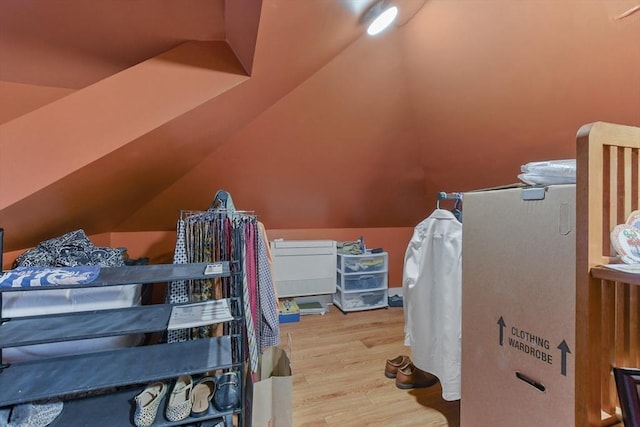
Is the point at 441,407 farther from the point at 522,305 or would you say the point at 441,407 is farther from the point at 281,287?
the point at 281,287

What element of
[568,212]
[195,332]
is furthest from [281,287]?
[568,212]

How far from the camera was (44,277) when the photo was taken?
946 millimetres

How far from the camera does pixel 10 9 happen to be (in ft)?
3.34

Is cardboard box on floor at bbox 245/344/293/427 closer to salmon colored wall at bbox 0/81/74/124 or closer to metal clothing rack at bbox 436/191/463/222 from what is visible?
metal clothing rack at bbox 436/191/463/222

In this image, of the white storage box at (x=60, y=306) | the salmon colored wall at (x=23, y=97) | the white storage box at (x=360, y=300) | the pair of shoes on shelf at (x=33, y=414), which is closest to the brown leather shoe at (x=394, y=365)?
the white storage box at (x=360, y=300)

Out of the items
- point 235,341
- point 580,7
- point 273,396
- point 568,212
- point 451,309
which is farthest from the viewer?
point 451,309

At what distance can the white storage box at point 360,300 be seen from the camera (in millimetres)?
3336

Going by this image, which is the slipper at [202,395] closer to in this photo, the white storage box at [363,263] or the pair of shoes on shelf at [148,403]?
the pair of shoes on shelf at [148,403]

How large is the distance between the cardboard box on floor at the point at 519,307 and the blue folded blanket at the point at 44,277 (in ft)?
4.86

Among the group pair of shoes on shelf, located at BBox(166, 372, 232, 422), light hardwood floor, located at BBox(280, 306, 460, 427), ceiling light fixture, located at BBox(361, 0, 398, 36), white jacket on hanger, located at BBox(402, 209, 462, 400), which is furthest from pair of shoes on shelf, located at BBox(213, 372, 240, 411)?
ceiling light fixture, located at BBox(361, 0, 398, 36)

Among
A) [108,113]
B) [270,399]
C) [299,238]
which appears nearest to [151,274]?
[108,113]

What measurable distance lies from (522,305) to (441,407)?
1139 mm

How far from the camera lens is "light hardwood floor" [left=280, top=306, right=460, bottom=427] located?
166 cm

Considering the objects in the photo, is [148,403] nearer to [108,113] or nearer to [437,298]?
[108,113]
